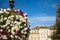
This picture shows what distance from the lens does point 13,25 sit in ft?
51.9

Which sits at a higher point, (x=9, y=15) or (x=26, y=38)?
(x=9, y=15)

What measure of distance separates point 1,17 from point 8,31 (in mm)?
833

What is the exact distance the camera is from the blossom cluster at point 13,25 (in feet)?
51.5

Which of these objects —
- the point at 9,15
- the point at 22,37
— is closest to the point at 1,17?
the point at 9,15

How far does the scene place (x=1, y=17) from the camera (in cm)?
1611

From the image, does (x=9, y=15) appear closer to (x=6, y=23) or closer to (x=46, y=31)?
(x=6, y=23)

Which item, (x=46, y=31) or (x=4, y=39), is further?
(x=46, y=31)

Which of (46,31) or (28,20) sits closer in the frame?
(28,20)

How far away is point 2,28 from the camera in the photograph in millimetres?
15734

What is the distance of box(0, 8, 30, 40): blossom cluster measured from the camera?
1570cm

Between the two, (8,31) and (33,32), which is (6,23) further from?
(33,32)

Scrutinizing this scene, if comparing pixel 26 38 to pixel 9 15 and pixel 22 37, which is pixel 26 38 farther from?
pixel 9 15

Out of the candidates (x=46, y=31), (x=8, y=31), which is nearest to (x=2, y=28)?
(x=8, y=31)

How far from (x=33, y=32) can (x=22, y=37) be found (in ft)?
213
